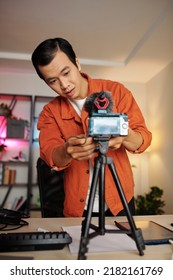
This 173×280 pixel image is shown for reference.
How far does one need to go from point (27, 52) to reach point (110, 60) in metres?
0.69

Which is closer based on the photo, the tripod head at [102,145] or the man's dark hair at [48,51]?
the tripod head at [102,145]

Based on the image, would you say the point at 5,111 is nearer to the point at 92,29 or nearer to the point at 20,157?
the point at 20,157

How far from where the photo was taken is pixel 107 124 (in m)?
0.41

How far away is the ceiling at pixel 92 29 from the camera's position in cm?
116

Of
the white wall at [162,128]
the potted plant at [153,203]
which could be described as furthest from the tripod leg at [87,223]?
the potted plant at [153,203]

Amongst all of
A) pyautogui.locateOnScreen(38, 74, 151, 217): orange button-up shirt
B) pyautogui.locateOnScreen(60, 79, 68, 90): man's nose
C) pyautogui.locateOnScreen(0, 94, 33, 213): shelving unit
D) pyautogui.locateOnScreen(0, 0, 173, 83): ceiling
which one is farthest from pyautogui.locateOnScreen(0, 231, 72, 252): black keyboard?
pyautogui.locateOnScreen(0, 94, 33, 213): shelving unit

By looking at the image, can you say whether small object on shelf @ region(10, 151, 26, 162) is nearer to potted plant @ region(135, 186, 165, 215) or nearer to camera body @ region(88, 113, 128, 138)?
potted plant @ region(135, 186, 165, 215)

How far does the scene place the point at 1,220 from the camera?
0.71 meters

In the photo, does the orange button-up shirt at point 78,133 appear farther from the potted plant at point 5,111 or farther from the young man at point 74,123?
the potted plant at point 5,111

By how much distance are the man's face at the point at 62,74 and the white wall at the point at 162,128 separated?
4.55 ft

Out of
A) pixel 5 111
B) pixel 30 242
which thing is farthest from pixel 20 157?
pixel 30 242

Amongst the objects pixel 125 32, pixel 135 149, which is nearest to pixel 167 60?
pixel 125 32

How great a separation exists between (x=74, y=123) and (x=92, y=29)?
695mm
